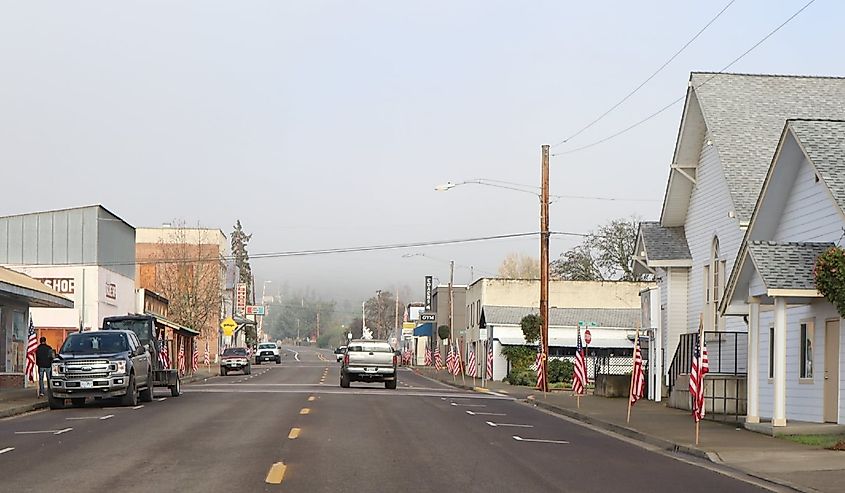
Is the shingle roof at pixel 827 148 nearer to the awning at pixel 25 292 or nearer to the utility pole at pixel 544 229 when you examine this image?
the utility pole at pixel 544 229

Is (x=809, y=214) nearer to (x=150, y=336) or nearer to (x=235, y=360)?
(x=150, y=336)

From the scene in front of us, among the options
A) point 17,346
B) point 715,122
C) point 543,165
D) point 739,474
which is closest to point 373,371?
point 543,165

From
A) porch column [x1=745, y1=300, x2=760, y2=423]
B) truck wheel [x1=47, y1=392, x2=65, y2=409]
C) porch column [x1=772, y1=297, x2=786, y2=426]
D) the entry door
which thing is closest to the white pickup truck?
truck wheel [x1=47, y1=392, x2=65, y2=409]

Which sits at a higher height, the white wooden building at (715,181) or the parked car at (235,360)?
the white wooden building at (715,181)

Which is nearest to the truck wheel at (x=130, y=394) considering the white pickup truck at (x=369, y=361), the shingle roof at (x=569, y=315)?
the white pickup truck at (x=369, y=361)

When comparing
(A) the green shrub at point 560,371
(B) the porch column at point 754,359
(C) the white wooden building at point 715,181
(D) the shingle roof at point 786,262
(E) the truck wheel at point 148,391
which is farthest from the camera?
(A) the green shrub at point 560,371

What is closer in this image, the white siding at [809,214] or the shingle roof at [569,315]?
the white siding at [809,214]

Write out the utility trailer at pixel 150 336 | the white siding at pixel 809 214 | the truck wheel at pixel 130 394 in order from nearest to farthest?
the white siding at pixel 809 214
the truck wheel at pixel 130 394
the utility trailer at pixel 150 336

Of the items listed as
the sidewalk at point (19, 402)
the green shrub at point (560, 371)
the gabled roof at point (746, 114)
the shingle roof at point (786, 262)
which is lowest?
the green shrub at point (560, 371)

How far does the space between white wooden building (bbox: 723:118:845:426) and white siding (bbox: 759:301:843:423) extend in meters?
0.02

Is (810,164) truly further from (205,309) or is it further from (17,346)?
(205,309)

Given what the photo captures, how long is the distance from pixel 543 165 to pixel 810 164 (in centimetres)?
2011

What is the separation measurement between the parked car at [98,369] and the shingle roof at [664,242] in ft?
52.8

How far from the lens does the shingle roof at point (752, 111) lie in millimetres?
30766
